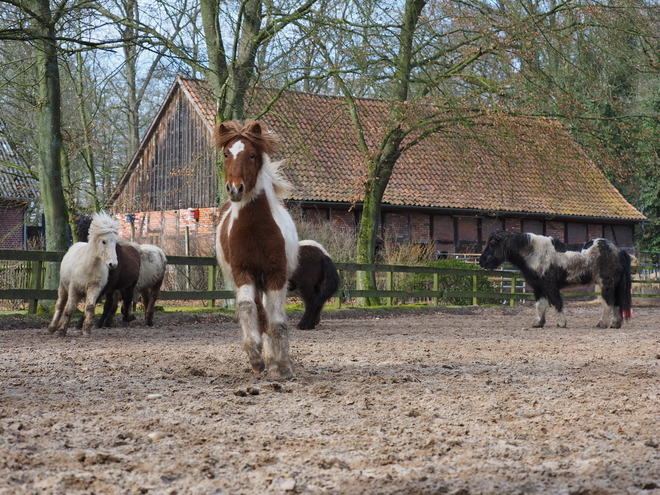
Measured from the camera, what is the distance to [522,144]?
18.7 m

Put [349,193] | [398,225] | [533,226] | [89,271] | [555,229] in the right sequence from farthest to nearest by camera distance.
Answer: [555,229]
[533,226]
[398,225]
[349,193]
[89,271]

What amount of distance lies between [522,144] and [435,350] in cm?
989

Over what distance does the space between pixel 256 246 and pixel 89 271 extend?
215 inches

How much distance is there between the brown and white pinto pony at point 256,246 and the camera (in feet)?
23.9

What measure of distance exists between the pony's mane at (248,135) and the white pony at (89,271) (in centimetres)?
484

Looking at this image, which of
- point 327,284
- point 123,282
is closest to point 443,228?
point 327,284

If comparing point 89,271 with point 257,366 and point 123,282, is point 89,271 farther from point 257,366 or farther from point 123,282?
point 257,366

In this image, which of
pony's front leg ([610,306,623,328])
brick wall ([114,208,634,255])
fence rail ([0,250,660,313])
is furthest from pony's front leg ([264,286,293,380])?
brick wall ([114,208,634,255])

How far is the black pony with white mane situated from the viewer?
1548 cm

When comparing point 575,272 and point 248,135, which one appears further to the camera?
point 575,272

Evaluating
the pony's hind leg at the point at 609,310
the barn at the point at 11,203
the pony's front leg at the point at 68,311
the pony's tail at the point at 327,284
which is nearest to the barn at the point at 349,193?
the barn at the point at 11,203

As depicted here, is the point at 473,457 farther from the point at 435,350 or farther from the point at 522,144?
the point at 522,144

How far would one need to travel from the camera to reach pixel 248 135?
24.8ft

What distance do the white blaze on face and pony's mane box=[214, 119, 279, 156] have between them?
139 mm
